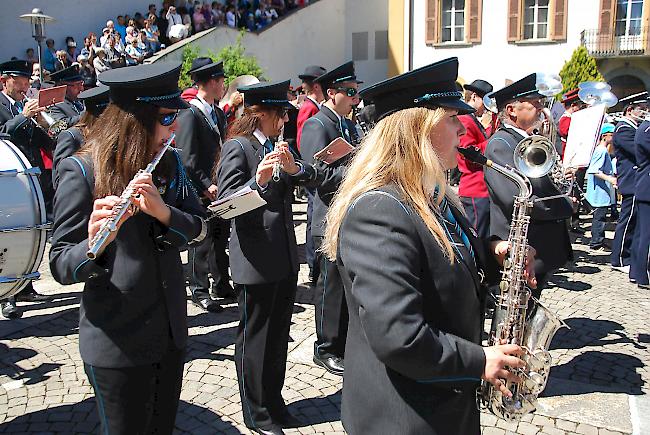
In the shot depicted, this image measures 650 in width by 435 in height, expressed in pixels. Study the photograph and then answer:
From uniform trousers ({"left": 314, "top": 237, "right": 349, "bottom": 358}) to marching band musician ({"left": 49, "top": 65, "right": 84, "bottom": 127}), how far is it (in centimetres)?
413

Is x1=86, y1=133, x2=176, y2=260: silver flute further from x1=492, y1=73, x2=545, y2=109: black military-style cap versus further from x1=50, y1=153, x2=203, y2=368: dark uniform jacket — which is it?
x1=492, y1=73, x2=545, y2=109: black military-style cap

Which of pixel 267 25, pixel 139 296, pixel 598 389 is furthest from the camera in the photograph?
pixel 267 25

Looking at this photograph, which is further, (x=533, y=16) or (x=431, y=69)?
(x=533, y=16)

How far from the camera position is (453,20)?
2823 cm

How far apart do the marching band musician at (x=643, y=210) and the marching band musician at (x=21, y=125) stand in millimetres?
6669

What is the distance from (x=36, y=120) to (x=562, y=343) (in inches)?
238

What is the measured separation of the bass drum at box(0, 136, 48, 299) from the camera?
3.44 meters

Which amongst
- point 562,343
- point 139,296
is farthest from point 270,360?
point 562,343

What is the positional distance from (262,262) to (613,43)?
87.5ft

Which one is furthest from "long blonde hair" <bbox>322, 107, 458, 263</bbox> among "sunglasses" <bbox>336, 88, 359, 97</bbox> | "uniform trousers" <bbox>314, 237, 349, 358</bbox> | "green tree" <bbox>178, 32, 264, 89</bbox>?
"green tree" <bbox>178, 32, 264, 89</bbox>

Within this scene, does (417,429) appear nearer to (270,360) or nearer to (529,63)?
(270,360)

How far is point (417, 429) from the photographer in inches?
77.7

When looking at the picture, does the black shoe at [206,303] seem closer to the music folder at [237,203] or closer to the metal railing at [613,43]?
the music folder at [237,203]

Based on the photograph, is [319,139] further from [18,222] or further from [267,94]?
[18,222]
